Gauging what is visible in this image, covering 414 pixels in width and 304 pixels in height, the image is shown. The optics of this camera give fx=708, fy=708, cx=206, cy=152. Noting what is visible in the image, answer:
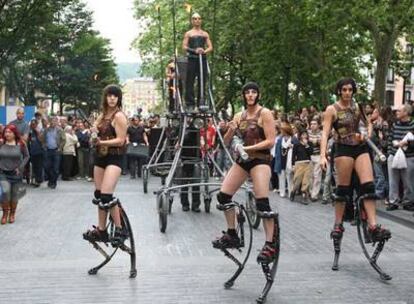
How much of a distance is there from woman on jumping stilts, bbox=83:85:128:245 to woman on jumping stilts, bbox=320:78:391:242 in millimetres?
2320

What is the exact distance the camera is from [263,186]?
23.1 feet

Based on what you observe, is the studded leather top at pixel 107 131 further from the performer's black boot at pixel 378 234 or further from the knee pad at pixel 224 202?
the performer's black boot at pixel 378 234

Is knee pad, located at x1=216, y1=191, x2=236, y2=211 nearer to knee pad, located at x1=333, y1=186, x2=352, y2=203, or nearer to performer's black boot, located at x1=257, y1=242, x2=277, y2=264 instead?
performer's black boot, located at x1=257, y1=242, x2=277, y2=264

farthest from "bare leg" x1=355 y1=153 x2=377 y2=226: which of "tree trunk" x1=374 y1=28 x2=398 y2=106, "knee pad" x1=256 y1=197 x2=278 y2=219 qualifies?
"tree trunk" x1=374 y1=28 x2=398 y2=106

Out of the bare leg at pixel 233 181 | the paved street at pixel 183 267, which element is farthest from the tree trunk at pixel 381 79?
the bare leg at pixel 233 181

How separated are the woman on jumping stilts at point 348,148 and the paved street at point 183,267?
846 millimetres

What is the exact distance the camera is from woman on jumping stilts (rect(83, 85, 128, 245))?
775 centimetres

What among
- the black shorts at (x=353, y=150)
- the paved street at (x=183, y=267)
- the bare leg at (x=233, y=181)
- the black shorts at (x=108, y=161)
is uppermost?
the black shorts at (x=353, y=150)

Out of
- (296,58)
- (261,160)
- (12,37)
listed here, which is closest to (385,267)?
(261,160)

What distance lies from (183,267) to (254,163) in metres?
1.76

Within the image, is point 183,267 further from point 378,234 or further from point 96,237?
point 378,234

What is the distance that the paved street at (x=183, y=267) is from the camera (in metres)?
6.88

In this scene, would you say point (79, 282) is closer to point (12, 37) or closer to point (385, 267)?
point (385, 267)

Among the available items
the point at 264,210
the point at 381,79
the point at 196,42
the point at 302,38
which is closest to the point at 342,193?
the point at 264,210
